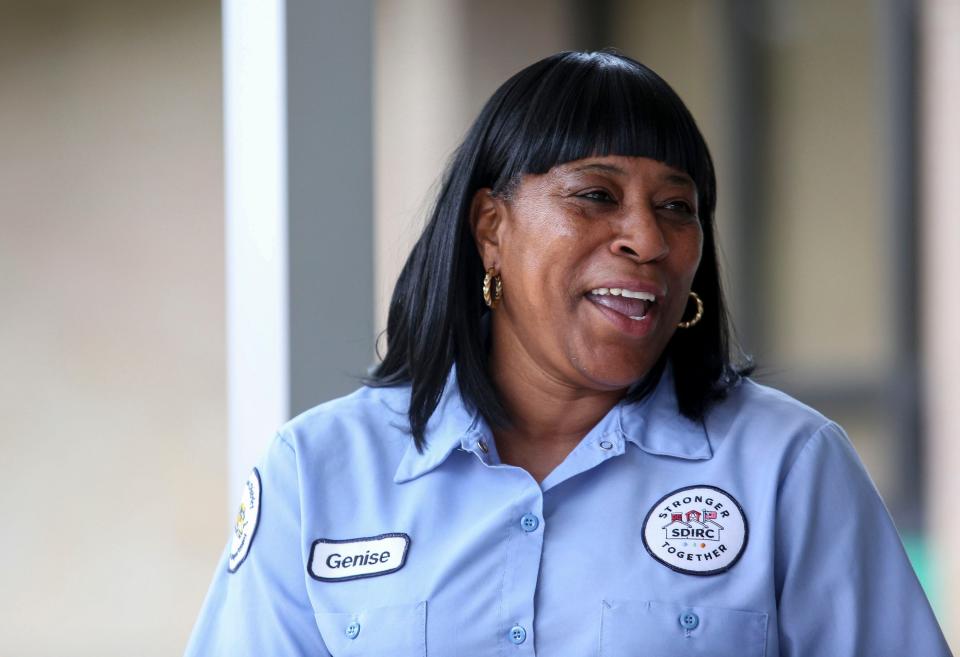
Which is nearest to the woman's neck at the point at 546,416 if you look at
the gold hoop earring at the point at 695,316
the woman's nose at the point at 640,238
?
the gold hoop earring at the point at 695,316

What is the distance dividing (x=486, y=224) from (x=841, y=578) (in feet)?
2.24

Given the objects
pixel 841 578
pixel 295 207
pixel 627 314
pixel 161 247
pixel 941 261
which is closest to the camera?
pixel 841 578

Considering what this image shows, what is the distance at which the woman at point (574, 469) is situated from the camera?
1507mm

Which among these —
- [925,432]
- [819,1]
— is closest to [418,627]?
[925,432]

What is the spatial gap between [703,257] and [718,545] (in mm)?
443

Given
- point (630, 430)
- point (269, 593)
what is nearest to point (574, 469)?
point (630, 430)

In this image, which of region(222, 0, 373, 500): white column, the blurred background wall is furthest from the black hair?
the blurred background wall

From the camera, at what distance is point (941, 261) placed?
4336 mm

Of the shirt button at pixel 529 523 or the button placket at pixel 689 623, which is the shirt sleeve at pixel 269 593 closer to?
the shirt button at pixel 529 523

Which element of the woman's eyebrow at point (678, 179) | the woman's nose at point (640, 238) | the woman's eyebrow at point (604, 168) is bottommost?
the woman's nose at point (640, 238)

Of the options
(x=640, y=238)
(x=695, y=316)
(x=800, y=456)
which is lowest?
(x=800, y=456)

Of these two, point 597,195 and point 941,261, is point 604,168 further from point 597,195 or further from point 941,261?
point 941,261

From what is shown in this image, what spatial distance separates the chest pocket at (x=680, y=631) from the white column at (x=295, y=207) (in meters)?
0.69

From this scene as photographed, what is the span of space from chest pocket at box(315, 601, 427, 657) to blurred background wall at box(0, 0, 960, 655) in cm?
323
